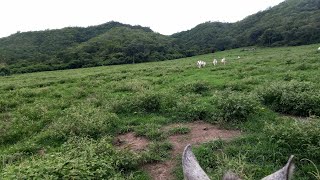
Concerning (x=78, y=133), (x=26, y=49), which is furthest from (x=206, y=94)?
(x=26, y=49)

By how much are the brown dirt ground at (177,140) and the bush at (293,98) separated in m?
2.07

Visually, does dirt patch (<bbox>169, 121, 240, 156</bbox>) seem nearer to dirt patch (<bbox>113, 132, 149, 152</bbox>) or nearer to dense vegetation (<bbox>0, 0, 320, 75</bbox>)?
dirt patch (<bbox>113, 132, 149, 152</bbox>)

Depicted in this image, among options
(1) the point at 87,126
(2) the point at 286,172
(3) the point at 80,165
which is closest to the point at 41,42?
(1) the point at 87,126

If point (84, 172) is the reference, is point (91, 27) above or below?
above

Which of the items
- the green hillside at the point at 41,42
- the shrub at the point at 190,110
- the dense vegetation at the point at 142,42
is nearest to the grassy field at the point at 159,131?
the shrub at the point at 190,110

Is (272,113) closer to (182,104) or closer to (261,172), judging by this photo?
(182,104)

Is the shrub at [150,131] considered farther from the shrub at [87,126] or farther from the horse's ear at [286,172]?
the horse's ear at [286,172]

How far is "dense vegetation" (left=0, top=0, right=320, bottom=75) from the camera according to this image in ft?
190

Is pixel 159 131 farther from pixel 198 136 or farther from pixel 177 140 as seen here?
pixel 198 136

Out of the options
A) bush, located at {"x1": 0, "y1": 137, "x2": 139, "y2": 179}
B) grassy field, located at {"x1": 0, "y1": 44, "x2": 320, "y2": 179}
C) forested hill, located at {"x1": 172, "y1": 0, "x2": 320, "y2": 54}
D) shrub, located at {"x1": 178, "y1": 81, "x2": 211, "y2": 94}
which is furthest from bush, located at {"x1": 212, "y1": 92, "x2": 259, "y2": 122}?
forested hill, located at {"x1": 172, "y1": 0, "x2": 320, "y2": 54}

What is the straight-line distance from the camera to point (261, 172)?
596cm

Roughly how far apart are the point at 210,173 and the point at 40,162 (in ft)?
9.82

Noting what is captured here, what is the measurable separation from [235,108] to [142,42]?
6907 centimetres

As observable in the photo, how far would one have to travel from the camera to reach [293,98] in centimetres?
924
